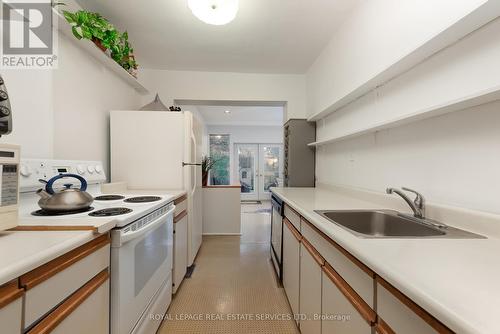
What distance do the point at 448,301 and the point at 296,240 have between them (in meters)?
1.18

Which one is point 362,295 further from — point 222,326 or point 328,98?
point 328,98

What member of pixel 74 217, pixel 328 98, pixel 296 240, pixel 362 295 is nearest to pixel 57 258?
pixel 74 217

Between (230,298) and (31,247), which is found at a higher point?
(31,247)

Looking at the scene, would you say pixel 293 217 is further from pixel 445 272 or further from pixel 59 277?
pixel 59 277

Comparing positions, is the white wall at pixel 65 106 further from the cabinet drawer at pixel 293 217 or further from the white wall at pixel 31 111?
the cabinet drawer at pixel 293 217

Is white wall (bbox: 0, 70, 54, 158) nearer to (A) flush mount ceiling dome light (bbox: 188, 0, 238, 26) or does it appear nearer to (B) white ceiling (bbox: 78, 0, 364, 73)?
(B) white ceiling (bbox: 78, 0, 364, 73)

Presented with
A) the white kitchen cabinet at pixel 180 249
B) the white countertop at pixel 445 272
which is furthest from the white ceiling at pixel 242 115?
the white countertop at pixel 445 272

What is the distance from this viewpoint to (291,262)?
70.2 inches

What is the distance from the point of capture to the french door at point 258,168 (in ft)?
24.9

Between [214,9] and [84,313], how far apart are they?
1.86m

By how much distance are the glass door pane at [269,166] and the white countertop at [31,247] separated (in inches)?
268

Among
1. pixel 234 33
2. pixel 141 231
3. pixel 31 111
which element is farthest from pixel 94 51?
pixel 141 231

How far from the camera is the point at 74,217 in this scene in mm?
1043

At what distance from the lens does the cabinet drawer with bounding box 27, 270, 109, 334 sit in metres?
0.72
